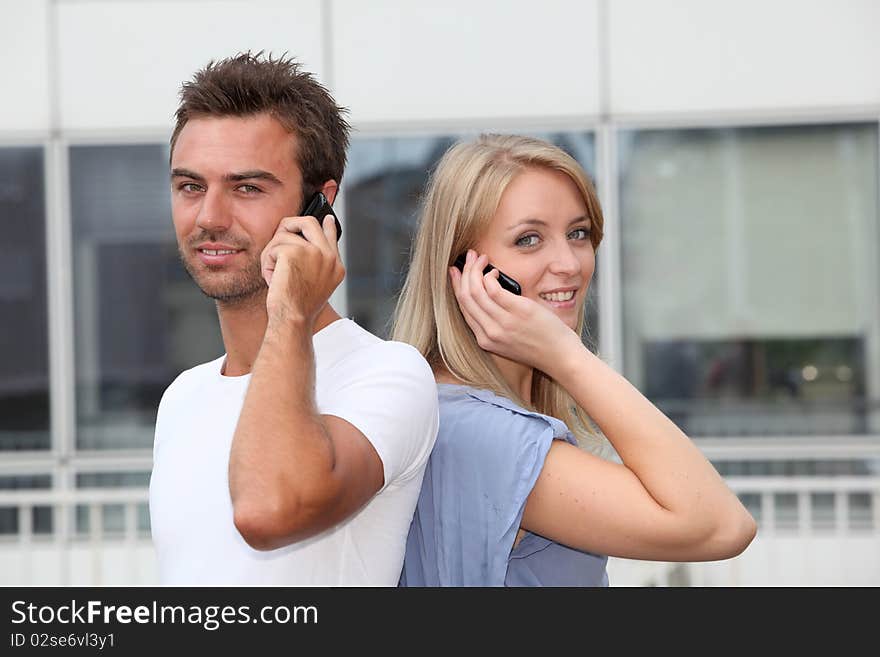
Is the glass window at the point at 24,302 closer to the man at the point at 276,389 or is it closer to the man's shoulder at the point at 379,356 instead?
the man at the point at 276,389

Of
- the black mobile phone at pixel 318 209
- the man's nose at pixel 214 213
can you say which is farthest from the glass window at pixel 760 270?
the man's nose at pixel 214 213

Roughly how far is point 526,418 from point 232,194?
0.62 m

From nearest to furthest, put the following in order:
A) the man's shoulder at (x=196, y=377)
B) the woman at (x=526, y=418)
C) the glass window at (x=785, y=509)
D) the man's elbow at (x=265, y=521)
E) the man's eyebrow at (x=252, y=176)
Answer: the man's elbow at (x=265, y=521), the woman at (x=526, y=418), the man's eyebrow at (x=252, y=176), the man's shoulder at (x=196, y=377), the glass window at (x=785, y=509)

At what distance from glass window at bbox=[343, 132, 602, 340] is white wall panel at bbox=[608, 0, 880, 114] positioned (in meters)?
0.52

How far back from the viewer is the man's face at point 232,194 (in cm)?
179

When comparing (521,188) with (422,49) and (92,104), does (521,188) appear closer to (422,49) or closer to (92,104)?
(422,49)

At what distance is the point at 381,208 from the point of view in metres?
5.95

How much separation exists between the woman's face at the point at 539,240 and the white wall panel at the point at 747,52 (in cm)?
404

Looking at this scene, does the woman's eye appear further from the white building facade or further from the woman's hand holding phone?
the white building facade

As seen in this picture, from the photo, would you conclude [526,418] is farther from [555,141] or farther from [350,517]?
[555,141]

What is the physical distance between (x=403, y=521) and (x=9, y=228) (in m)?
5.08

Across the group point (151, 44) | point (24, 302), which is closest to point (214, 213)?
point (151, 44)

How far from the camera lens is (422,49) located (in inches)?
228
